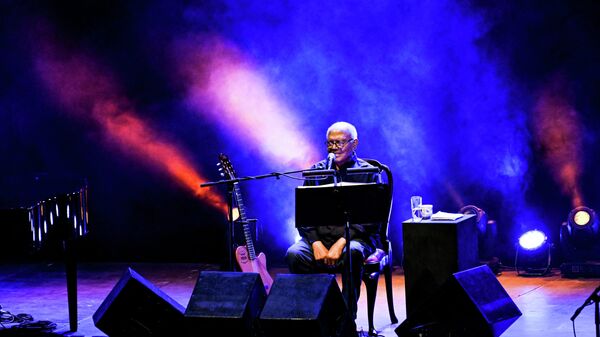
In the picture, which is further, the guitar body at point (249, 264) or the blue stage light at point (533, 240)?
the blue stage light at point (533, 240)

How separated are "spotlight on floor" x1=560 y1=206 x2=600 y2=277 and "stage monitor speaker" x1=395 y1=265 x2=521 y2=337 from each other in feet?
8.69

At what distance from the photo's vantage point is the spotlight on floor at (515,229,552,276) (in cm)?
794

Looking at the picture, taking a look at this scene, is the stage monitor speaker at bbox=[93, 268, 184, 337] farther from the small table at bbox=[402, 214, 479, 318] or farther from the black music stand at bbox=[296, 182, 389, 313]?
the small table at bbox=[402, 214, 479, 318]

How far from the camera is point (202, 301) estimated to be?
5250mm

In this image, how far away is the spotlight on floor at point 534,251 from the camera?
7.94 metres

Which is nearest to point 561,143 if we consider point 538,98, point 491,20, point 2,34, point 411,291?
point 538,98

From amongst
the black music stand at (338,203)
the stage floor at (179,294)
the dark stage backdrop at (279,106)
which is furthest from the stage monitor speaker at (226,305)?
the dark stage backdrop at (279,106)

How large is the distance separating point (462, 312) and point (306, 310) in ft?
3.22

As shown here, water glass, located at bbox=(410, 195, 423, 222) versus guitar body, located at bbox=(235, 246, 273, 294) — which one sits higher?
water glass, located at bbox=(410, 195, 423, 222)

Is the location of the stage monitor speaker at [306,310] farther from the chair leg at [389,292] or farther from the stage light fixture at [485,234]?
the stage light fixture at [485,234]

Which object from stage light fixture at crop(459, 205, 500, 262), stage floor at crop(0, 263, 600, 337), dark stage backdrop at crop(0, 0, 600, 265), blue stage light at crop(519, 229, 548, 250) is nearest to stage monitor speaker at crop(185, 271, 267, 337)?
stage floor at crop(0, 263, 600, 337)

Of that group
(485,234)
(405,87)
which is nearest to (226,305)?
(485,234)

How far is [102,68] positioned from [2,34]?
52.7 inches

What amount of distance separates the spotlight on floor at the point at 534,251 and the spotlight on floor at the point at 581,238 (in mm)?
176
